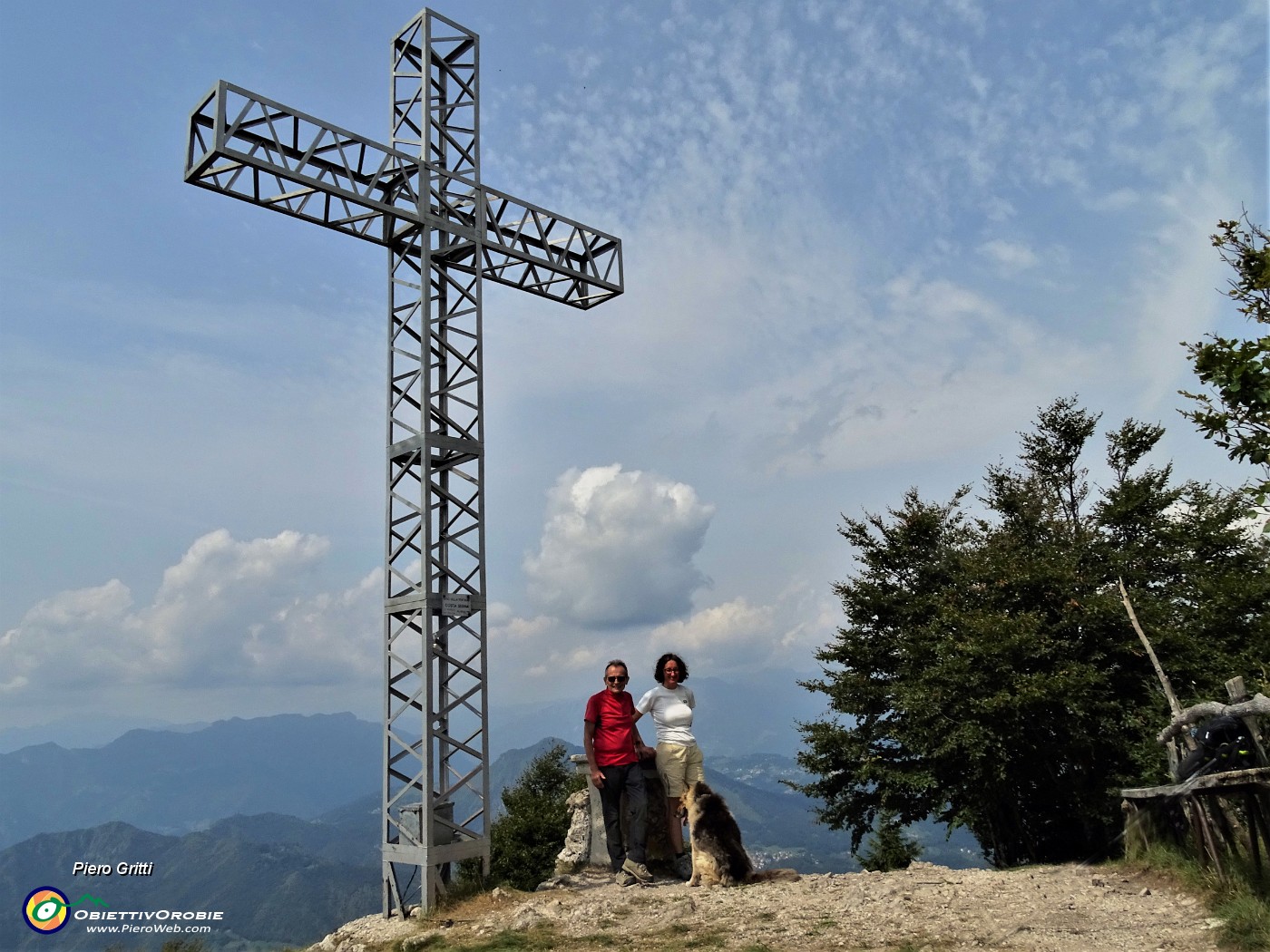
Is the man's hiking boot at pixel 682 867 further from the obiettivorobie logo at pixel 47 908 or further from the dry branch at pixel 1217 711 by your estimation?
the obiettivorobie logo at pixel 47 908

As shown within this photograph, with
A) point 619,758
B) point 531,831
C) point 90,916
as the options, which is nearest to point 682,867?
point 619,758

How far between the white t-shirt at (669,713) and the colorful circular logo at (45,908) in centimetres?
742

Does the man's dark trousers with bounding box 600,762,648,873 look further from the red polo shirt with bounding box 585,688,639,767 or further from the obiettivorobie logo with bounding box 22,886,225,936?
the obiettivorobie logo with bounding box 22,886,225,936

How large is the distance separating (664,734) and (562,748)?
3983 centimetres

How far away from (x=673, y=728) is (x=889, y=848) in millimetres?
17926

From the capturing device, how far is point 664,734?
979 centimetres

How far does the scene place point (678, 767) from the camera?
9.69 metres

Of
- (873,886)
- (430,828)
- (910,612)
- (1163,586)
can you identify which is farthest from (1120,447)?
(430,828)

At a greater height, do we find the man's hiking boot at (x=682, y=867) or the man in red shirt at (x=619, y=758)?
the man in red shirt at (x=619, y=758)

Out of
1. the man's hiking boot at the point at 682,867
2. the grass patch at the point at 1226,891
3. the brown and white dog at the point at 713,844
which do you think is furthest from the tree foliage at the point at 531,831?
the grass patch at the point at 1226,891

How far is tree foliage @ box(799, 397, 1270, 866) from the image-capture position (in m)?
16.8

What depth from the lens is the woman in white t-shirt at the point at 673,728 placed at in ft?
31.7

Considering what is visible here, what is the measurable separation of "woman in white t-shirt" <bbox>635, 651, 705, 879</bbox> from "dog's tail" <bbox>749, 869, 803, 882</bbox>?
1024 mm

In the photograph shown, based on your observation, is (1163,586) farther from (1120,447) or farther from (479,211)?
(479,211)
